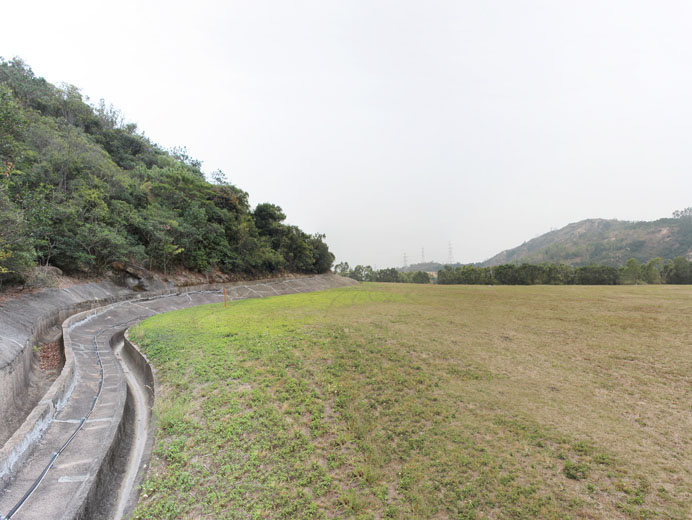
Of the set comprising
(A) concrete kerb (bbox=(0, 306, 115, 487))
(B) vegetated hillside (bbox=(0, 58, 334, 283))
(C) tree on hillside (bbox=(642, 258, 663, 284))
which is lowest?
(A) concrete kerb (bbox=(0, 306, 115, 487))

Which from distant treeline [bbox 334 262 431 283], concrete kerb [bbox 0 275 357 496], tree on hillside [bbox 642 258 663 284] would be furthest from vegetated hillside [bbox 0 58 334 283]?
tree on hillside [bbox 642 258 663 284]

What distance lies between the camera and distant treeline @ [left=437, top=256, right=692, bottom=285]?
46.4m

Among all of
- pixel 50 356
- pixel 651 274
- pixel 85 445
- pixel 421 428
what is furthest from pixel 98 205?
pixel 651 274

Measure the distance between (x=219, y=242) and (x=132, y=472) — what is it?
2691 centimetres

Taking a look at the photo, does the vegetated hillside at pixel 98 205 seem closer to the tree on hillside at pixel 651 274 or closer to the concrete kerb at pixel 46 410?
the concrete kerb at pixel 46 410

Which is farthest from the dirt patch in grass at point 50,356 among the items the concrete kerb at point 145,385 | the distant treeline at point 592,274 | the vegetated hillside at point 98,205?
the distant treeline at point 592,274

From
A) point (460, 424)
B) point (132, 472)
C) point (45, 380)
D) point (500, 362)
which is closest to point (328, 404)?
point (460, 424)

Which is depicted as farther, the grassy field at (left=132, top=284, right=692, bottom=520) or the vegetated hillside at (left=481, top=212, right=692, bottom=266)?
the vegetated hillside at (left=481, top=212, right=692, bottom=266)

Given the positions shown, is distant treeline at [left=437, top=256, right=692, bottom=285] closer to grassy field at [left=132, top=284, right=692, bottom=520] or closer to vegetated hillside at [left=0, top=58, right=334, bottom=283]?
vegetated hillside at [left=0, top=58, right=334, bottom=283]

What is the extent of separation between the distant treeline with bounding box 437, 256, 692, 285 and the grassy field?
171 ft

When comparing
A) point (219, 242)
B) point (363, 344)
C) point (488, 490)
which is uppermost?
point (219, 242)

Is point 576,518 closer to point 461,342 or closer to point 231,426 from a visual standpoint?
point 231,426

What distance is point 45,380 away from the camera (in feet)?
23.5

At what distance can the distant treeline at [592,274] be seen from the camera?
46.4m
